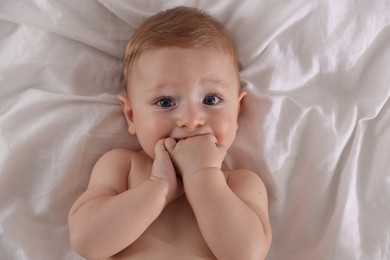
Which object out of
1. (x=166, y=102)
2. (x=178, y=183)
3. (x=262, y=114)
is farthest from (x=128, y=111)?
(x=262, y=114)

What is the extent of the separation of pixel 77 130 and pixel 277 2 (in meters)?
0.68

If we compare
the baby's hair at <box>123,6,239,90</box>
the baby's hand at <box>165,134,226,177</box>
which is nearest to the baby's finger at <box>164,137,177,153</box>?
the baby's hand at <box>165,134,226,177</box>

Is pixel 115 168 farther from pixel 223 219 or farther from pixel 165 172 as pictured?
pixel 223 219

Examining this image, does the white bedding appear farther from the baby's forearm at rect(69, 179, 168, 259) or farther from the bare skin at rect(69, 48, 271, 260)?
the baby's forearm at rect(69, 179, 168, 259)

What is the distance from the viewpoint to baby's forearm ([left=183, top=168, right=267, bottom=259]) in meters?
1.33

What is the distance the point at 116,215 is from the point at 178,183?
187 millimetres

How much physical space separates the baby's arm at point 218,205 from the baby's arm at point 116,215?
0.06 meters

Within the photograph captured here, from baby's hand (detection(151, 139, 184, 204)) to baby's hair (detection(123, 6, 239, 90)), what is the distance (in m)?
0.25

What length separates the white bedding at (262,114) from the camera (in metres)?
1.56

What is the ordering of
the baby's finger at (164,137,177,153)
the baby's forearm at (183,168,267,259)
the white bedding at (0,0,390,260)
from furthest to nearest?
1. the white bedding at (0,0,390,260)
2. the baby's finger at (164,137,177,153)
3. the baby's forearm at (183,168,267,259)

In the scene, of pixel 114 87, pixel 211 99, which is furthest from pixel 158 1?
pixel 211 99

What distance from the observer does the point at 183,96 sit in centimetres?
144

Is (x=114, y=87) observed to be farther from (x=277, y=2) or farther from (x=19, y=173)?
(x=277, y=2)

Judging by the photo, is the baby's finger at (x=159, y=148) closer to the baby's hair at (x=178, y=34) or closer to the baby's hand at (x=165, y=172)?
the baby's hand at (x=165, y=172)
